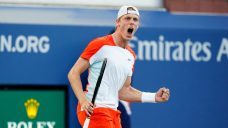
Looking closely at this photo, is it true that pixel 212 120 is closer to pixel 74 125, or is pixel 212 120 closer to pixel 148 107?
pixel 148 107

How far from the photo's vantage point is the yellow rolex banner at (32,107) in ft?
25.7

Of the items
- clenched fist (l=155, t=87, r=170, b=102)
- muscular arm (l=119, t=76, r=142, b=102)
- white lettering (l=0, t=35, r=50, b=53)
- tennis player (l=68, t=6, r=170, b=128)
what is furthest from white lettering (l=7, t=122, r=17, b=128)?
clenched fist (l=155, t=87, r=170, b=102)

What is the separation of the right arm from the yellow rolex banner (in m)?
1.70

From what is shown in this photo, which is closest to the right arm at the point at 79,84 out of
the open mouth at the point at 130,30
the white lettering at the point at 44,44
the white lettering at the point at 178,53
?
the open mouth at the point at 130,30

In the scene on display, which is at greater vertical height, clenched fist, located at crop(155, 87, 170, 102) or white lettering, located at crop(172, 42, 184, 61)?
clenched fist, located at crop(155, 87, 170, 102)

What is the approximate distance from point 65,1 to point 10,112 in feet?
4.69

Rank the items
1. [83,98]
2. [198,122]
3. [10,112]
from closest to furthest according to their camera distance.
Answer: [83,98] < [10,112] < [198,122]

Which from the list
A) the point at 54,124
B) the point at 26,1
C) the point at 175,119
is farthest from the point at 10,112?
the point at 175,119

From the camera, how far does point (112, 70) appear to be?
632cm

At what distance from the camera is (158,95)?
20.1 feet

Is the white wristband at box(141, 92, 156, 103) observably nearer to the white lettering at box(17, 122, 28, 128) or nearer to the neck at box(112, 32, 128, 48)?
the neck at box(112, 32, 128, 48)

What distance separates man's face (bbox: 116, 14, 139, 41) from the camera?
631 cm

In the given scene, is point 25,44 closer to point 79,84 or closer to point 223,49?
point 79,84

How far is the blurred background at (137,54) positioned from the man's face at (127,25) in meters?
1.63
